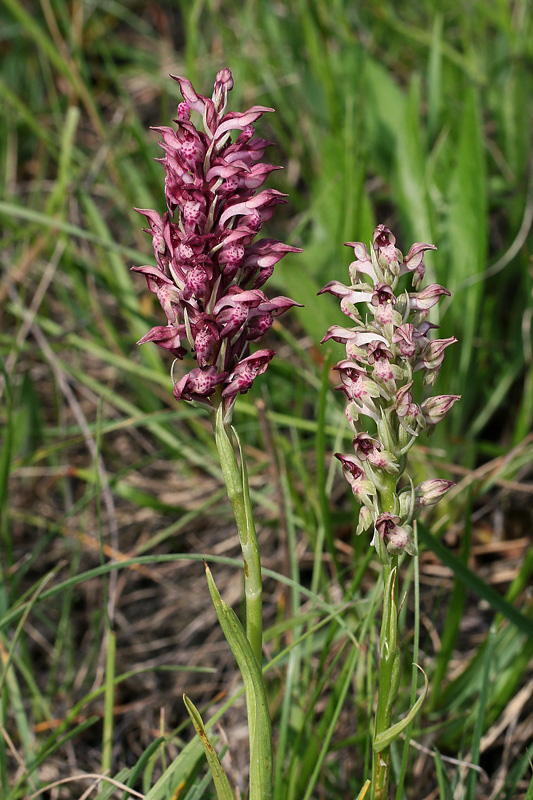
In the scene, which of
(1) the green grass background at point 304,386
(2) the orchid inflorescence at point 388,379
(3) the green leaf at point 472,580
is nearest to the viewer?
(2) the orchid inflorescence at point 388,379

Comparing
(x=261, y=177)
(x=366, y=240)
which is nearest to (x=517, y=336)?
(x=366, y=240)

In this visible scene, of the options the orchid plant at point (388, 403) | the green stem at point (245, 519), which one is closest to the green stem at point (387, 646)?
the orchid plant at point (388, 403)

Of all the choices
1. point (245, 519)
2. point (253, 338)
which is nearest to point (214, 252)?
point (253, 338)

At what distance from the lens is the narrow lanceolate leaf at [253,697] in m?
1.43

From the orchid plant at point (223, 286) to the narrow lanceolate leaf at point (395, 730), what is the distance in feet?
0.70

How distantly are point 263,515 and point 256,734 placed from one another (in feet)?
5.77

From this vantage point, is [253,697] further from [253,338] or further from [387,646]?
[253,338]

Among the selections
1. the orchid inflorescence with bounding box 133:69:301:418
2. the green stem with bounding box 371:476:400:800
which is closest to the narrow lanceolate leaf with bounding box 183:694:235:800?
the green stem with bounding box 371:476:400:800

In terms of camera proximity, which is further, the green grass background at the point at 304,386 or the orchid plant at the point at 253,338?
the green grass background at the point at 304,386

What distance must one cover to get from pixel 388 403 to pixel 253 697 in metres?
0.63

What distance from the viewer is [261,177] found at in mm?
1488

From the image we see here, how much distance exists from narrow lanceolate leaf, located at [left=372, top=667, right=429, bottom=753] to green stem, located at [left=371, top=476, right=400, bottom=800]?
0.07 ft

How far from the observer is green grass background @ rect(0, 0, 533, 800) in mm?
2332

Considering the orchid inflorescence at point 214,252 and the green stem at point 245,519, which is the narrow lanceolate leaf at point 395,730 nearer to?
the green stem at point 245,519
